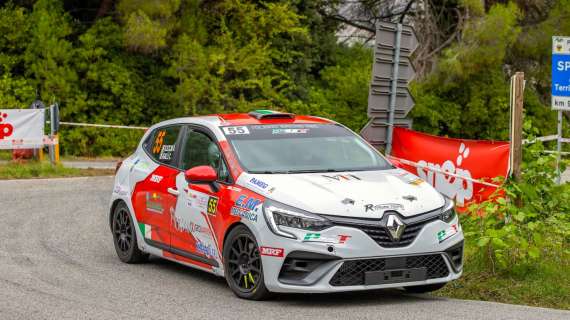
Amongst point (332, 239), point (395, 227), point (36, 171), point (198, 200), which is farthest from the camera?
point (36, 171)

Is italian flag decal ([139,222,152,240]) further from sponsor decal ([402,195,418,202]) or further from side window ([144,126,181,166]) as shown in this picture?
sponsor decal ([402,195,418,202])

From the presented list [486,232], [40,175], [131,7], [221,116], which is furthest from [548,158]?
[131,7]

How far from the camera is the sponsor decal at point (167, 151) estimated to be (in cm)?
1166

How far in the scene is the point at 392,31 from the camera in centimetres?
1493

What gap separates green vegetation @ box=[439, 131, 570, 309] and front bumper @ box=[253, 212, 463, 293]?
941 mm

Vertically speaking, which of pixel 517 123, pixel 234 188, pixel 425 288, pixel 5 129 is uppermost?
pixel 517 123

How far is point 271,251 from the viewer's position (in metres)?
9.26

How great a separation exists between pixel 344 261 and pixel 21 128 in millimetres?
16977

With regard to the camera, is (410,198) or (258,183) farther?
(258,183)

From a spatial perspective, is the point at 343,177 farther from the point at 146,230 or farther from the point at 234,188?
the point at 146,230

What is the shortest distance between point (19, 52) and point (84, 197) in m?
14.5

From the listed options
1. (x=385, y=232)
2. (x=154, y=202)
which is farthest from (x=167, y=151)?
(x=385, y=232)

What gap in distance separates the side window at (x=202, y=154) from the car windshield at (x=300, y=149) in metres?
0.19

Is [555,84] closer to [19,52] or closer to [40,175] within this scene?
[40,175]
